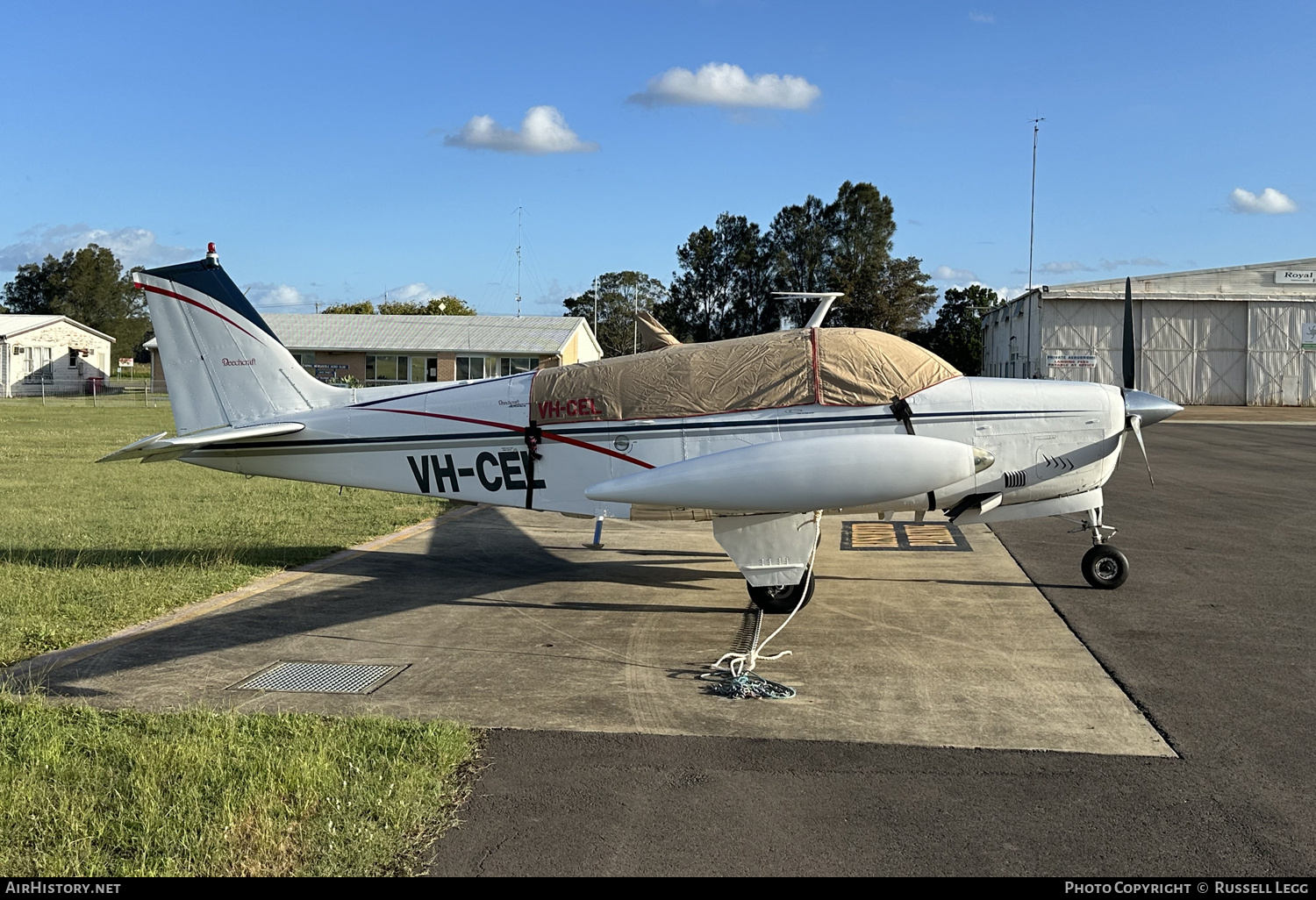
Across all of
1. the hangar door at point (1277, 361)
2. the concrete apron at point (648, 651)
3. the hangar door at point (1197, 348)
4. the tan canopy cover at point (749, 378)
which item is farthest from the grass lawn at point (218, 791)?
the hangar door at point (1277, 361)

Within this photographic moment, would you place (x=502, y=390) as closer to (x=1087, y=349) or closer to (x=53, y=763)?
(x=53, y=763)

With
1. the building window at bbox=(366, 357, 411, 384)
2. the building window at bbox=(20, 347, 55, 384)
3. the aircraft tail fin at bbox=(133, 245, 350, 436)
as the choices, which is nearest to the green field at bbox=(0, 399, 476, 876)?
the aircraft tail fin at bbox=(133, 245, 350, 436)

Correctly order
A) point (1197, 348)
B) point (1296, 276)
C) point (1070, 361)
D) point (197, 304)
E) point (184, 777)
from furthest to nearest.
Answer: point (1296, 276) < point (1197, 348) < point (1070, 361) < point (197, 304) < point (184, 777)

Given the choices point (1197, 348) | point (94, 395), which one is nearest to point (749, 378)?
point (1197, 348)

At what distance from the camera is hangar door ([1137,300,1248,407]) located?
161ft

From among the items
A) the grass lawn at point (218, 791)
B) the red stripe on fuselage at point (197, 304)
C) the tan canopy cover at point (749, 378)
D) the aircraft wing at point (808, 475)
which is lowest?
the grass lawn at point (218, 791)

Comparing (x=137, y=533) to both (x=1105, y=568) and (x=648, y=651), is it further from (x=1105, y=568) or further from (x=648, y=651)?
(x=1105, y=568)

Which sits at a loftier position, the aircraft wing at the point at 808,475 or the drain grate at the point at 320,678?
the aircraft wing at the point at 808,475

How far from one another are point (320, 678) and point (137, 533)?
21.1ft

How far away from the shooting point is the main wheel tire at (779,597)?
8.09 meters

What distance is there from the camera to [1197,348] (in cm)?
4947

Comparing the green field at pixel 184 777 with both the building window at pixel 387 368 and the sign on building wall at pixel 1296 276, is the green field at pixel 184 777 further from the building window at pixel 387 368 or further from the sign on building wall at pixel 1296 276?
the sign on building wall at pixel 1296 276

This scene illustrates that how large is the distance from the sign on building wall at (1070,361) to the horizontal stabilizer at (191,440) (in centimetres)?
4665
